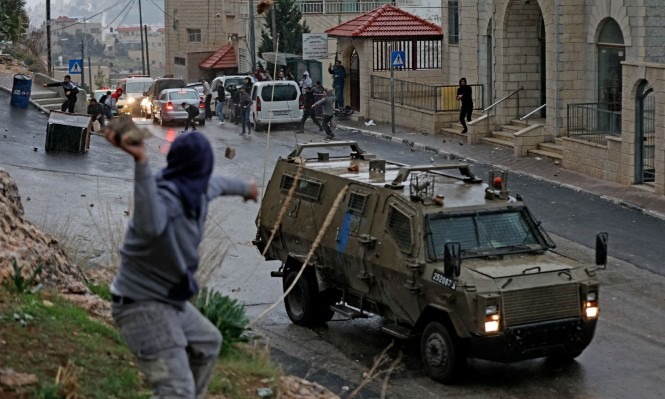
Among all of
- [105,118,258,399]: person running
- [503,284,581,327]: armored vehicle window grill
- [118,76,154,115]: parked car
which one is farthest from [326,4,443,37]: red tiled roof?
[105,118,258,399]: person running

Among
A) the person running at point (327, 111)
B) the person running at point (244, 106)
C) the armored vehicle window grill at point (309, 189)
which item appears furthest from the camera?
the person running at point (244, 106)

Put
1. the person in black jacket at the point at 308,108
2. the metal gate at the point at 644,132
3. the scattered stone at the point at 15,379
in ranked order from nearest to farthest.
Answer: the scattered stone at the point at 15,379 → the metal gate at the point at 644,132 → the person in black jacket at the point at 308,108

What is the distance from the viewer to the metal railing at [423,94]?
3628cm

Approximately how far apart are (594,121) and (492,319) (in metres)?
17.9

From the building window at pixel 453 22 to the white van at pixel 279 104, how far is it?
A: 5.55m

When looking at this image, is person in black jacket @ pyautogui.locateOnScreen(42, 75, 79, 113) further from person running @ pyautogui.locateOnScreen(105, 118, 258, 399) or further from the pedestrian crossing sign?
person running @ pyautogui.locateOnScreen(105, 118, 258, 399)

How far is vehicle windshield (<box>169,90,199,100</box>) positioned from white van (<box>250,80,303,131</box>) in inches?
151

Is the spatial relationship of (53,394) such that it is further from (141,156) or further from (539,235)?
(539,235)

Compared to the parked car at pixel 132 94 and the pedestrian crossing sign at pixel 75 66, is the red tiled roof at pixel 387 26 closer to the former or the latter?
the parked car at pixel 132 94

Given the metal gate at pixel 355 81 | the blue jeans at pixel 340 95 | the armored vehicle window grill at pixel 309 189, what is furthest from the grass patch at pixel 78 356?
the metal gate at pixel 355 81

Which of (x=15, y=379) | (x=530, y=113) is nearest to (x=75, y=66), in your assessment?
(x=530, y=113)

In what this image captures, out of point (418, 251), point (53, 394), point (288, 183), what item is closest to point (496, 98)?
point (288, 183)

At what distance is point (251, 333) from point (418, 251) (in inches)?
78.4

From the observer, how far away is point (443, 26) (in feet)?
133
